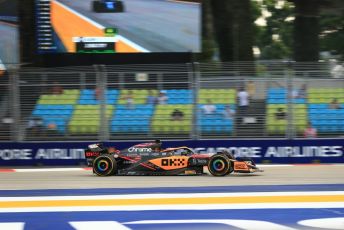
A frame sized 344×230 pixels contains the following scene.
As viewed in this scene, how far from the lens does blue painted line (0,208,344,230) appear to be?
7164mm

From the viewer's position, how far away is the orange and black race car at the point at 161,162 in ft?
38.5

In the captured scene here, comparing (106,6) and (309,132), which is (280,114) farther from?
(106,6)

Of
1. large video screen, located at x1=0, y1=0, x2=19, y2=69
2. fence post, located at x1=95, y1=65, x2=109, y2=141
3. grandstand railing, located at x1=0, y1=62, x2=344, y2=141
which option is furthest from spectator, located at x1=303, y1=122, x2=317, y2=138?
large video screen, located at x1=0, y1=0, x2=19, y2=69

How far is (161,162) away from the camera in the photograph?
471 inches

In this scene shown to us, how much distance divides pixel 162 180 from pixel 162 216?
3.91 meters

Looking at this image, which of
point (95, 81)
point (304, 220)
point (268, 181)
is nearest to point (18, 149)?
point (95, 81)

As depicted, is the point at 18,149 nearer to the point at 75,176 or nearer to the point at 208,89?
the point at 75,176

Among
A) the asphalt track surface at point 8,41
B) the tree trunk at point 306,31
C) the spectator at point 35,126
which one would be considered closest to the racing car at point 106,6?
the asphalt track surface at point 8,41

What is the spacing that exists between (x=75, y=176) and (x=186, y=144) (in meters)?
3.62

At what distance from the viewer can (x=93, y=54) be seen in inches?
870

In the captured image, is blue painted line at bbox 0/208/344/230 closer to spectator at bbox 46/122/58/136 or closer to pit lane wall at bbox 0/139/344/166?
pit lane wall at bbox 0/139/344/166

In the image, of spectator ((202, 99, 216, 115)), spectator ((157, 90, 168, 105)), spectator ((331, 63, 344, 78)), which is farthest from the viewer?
spectator ((157, 90, 168, 105))

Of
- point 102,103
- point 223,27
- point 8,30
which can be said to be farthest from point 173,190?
point 8,30

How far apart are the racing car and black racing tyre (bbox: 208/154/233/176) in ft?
40.5
